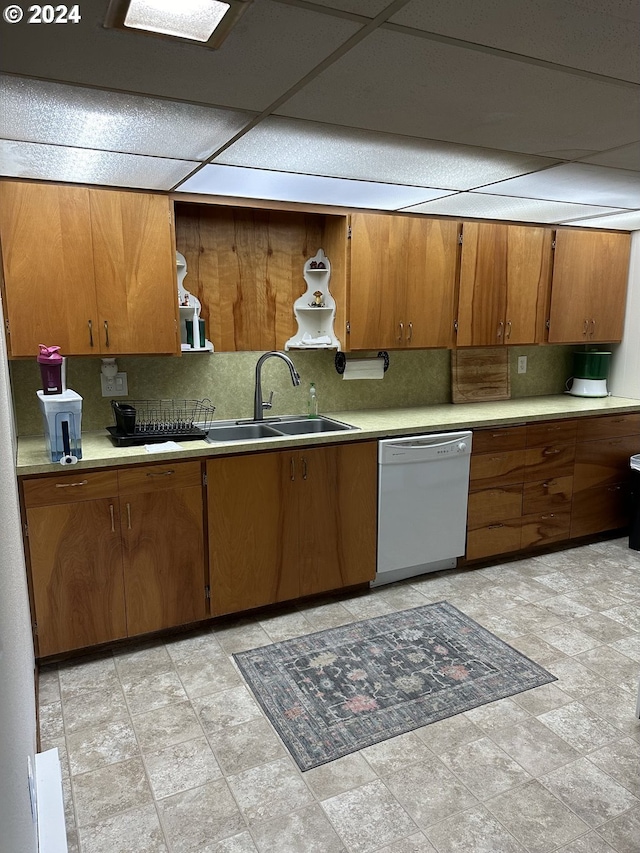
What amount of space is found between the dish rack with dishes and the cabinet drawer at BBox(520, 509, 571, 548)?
2.20 metres

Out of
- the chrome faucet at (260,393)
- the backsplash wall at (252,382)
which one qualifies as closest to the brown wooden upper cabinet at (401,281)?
the backsplash wall at (252,382)

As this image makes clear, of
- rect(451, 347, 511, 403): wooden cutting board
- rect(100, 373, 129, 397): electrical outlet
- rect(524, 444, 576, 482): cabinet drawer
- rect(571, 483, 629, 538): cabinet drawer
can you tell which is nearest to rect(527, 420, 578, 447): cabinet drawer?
rect(524, 444, 576, 482): cabinet drawer

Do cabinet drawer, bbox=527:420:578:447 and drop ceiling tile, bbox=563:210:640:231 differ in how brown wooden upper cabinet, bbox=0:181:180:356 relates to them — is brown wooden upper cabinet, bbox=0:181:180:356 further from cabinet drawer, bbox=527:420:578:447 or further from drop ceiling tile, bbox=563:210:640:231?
drop ceiling tile, bbox=563:210:640:231

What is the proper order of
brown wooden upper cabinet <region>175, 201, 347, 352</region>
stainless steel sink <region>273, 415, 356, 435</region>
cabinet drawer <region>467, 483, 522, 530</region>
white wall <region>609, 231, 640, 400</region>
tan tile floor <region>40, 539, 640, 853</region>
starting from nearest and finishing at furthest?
tan tile floor <region>40, 539, 640, 853</region> → brown wooden upper cabinet <region>175, 201, 347, 352</region> → stainless steel sink <region>273, 415, 356, 435</region> → cabinet drawer <region>467, 483, 522, 530</region> → white wall <region>609, 231, 640, 400</region>

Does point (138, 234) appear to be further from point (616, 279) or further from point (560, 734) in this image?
point (616, 279)

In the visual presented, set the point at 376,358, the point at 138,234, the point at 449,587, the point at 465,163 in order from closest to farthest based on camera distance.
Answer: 1. the point at 465,163
2. the point at 138,234
3. the point at 449,587
4. the point at 376,358

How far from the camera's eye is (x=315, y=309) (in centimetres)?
365

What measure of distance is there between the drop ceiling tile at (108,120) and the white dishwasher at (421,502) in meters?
1.85

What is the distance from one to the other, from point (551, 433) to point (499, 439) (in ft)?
1.47

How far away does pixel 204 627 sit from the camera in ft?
10.1

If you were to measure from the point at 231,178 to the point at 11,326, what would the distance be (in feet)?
3.97

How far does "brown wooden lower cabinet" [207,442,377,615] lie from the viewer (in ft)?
9.85

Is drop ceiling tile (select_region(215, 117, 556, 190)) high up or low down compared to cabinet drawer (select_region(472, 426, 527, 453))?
up

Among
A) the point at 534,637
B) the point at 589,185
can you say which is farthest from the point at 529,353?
the point at 534,637
